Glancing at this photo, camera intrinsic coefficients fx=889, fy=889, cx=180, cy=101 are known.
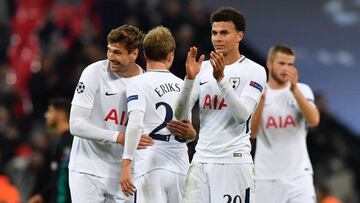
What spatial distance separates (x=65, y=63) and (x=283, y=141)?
662 cm

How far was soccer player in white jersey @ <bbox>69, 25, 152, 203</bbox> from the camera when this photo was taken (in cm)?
632

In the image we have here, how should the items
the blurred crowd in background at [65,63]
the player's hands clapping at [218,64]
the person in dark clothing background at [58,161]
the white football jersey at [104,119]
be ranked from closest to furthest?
the player's hands clapping at [218,64] → the white football jersey at [104,119] → the person in dark clothing background at [58,161] → the blurred crowd in background at [65,63]

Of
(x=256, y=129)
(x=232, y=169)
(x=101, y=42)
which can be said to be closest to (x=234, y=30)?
(x=232, y=169)

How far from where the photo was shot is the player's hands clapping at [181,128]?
6156mm

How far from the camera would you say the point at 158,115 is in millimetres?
6211

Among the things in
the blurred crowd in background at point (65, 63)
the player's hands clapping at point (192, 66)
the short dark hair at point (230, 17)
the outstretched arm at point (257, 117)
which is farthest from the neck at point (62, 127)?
the blurred crowd in background at point (65, 63)

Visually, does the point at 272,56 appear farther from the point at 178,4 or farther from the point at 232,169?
the point at 178,4

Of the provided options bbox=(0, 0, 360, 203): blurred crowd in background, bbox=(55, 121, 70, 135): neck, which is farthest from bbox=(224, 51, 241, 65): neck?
bbox=(0, 0, 360, 203): blurred crowd in background

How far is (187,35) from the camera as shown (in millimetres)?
13172

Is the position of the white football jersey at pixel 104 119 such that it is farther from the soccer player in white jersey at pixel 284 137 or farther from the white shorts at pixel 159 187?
the soccer player in white jersey at pixel 284 137

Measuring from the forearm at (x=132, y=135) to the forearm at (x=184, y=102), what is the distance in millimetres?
275

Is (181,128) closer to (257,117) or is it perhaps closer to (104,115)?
(104,115)

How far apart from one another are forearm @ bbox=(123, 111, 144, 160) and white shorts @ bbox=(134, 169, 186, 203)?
319 millimetres

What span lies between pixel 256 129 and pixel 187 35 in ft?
17.2
